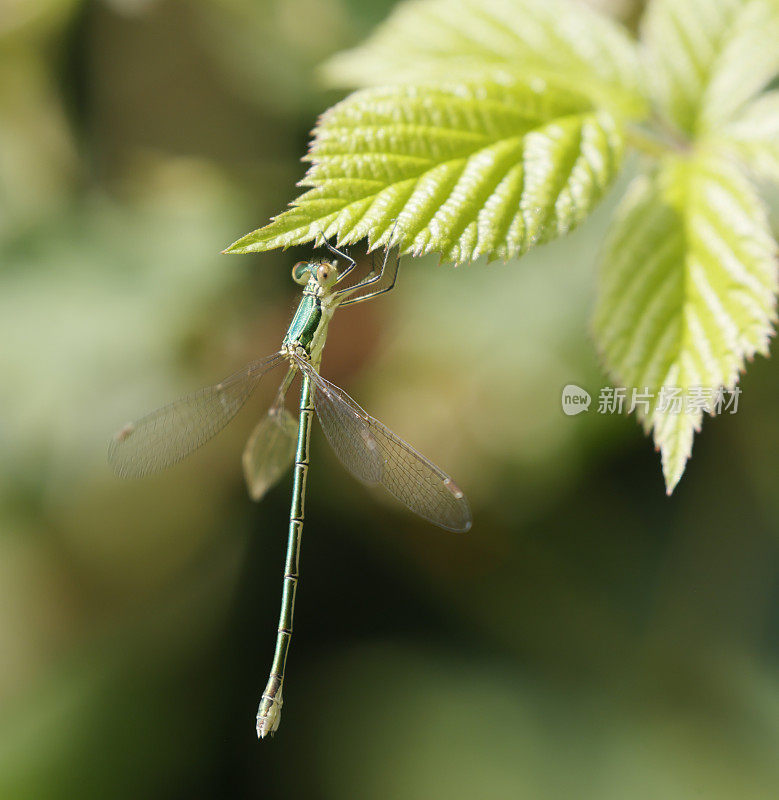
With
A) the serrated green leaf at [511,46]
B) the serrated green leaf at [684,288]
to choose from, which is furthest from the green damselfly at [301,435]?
the serrated green leaf at [684,288]

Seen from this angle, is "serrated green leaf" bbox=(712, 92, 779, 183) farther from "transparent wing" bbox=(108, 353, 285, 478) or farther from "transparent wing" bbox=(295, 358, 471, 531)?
"transparent wing" bbox=(108, 353, 285, 478)

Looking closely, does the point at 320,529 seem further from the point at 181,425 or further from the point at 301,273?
the point at 301,273

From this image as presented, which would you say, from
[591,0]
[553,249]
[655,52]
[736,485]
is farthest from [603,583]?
[591,0]

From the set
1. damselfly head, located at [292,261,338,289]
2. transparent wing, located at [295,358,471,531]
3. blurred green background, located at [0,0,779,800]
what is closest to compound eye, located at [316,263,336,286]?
damselfly head, located at [292,261,338,289]

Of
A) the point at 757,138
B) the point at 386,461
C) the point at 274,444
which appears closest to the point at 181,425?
the point at 274,444

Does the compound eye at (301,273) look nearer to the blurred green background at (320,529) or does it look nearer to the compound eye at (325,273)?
the compound eye at (325,273)
